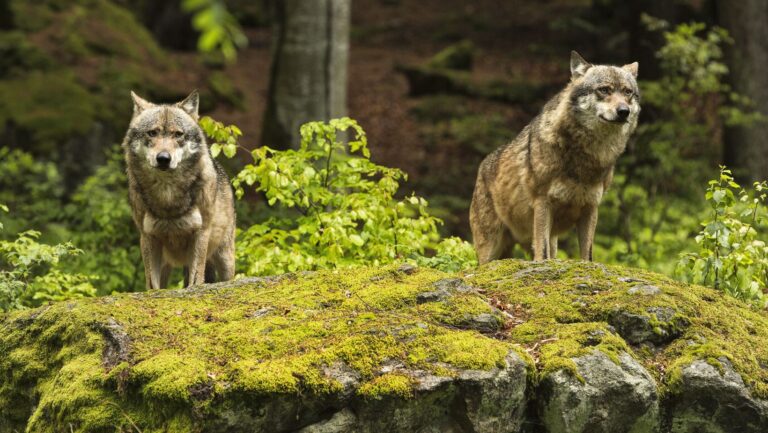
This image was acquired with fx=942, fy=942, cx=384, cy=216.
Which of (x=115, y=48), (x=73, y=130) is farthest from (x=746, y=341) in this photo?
(x=115, y=48)

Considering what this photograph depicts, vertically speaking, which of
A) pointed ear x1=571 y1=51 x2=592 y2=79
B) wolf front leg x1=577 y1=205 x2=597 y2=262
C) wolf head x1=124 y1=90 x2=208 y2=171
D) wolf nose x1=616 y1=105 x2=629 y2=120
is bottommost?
wolf front leg x1=577 y1=205 x2=597 y2=262

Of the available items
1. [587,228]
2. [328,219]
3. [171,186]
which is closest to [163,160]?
[171,186]

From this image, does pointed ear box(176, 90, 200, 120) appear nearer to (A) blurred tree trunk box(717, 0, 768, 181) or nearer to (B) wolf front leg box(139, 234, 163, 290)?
(B) wolf front leg box(139, 234, 163, 290)

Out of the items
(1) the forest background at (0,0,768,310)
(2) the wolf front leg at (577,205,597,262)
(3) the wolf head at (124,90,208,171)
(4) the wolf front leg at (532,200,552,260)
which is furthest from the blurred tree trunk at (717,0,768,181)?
(3) the wolf head at (124,90,208,171)

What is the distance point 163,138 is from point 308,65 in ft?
22.1

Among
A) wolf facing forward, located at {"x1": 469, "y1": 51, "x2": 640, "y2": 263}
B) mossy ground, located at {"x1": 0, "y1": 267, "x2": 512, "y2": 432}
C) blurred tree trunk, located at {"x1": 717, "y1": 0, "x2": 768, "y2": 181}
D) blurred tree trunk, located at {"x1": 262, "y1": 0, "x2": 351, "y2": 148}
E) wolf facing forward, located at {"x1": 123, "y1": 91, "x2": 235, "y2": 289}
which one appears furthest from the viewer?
blurred tree trunk, located at {"x1": 717, "y1": 0, "x2": 768, "y2": 181}

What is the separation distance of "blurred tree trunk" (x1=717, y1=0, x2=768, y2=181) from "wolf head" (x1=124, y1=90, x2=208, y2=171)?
36.5 feet

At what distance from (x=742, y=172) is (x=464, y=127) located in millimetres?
6255

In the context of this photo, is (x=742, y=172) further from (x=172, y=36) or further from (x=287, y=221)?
(x=172, y=36)

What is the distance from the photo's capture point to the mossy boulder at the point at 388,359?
5.06 meters

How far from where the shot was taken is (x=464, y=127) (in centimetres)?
2005

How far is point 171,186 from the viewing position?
7.69 metres

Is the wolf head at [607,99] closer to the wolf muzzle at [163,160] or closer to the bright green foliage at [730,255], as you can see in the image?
the bright green foliage at [730,255]

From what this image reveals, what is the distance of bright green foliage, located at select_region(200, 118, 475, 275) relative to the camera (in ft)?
26.0
